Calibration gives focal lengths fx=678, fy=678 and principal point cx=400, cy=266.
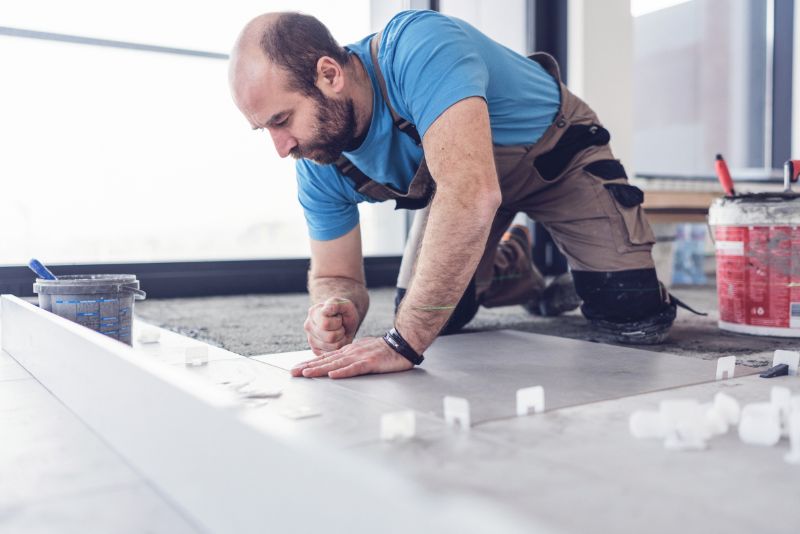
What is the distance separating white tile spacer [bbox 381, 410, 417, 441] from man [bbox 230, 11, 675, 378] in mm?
368

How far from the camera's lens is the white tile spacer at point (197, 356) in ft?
4.42

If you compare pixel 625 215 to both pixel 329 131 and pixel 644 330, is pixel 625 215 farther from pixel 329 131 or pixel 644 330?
pixel 329 131

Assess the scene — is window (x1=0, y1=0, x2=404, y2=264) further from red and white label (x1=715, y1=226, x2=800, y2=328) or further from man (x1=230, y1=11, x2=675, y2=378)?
red and white label (x1=715, y1=226, x2=800, y2=328)

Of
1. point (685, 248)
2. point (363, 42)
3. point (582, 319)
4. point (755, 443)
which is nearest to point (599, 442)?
point (755, 443)

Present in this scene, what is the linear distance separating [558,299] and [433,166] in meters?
1.23

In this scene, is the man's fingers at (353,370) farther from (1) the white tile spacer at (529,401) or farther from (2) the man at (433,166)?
(1) the white tile spacer at (529,401)

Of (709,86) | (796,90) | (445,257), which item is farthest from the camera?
(796,90)

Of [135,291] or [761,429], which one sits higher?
[135,291]

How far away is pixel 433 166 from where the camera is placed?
1.20 m

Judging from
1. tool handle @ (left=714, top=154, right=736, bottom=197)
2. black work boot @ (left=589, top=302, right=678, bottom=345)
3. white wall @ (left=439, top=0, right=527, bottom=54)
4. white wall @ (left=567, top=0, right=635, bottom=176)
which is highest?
white wall @ (left=439, top=0, right=527, bottom=54)

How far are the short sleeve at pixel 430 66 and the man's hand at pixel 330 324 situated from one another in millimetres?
394

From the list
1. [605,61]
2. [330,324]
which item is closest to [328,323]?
[330,324]

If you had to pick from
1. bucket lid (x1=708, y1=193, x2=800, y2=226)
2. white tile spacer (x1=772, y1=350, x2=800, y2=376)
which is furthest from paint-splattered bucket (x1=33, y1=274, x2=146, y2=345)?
bucket lid (x1=708, y1=193, x2=800, y2=226)

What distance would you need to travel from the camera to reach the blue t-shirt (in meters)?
1.22
